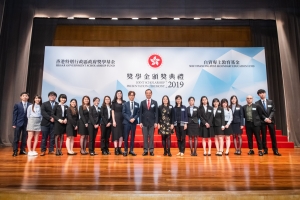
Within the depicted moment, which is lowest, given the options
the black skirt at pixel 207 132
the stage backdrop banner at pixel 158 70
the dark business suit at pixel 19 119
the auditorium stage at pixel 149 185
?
the auditorium stage at pixel 149 185

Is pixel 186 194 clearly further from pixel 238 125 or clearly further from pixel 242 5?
pixel 242 5

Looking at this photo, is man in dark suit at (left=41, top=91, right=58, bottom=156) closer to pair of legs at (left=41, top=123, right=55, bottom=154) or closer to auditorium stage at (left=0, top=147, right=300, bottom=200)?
pair of legs at (left=41, top=123, right=55, bottom=154)

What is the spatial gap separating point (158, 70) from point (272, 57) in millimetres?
3912

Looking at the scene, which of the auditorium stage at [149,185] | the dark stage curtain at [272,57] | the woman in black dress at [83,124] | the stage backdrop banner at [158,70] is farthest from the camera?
the dark stage curtain at [272,57]

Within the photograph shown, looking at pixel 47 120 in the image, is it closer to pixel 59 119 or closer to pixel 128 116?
pixel 59 119

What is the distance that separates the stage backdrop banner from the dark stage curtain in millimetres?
913

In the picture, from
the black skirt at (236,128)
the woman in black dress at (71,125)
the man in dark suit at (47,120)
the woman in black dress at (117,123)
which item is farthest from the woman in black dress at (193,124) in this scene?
the man in dark suit at (47,120)

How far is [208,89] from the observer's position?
21.3 feet

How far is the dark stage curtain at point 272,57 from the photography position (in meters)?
6.96

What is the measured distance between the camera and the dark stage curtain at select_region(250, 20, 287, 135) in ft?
22.8

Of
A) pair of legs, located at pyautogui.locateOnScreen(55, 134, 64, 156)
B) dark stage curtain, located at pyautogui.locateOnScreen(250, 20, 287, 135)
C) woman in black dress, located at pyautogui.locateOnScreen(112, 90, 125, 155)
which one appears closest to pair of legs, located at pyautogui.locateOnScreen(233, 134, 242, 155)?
woman in black dress, located at pyautogui.locateOnScreen(112, 90, 125, 155)

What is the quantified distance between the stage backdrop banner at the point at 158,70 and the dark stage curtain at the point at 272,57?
913 mm

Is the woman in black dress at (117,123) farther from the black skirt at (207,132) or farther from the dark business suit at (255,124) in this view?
the dark business suit at (255,124)

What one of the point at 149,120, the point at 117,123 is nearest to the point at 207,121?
the point at 149,120
